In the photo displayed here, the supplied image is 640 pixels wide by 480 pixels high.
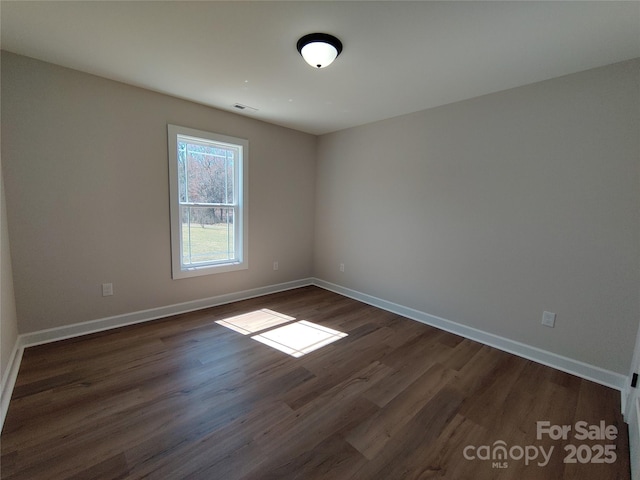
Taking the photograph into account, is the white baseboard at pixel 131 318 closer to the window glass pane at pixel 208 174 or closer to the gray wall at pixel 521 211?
the window glass pane at pixel 208 174

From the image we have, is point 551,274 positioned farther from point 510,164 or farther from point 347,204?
point 347,204

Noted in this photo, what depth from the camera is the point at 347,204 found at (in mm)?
4008

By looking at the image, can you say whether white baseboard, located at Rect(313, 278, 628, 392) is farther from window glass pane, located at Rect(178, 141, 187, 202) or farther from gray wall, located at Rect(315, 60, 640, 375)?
window glass pane, located at Rect(178, 141, 187, 202)

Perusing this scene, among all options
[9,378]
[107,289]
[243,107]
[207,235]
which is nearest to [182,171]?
[207,235]

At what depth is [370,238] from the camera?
3.75 m

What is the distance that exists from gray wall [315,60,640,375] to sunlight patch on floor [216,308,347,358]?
119 cm

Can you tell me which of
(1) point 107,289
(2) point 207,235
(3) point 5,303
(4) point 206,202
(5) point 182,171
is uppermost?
(5) point 182,171

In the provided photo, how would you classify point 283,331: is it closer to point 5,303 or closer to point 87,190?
point 5,303

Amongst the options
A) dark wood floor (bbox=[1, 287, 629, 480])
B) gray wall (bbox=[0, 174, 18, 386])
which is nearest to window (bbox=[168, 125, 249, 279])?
dark wood floor (bbox=[1, 287, 629, 480])

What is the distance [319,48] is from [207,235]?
8.25ft

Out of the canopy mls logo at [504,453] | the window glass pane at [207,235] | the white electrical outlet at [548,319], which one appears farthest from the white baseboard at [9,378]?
the white electrical outlet at [548,319]

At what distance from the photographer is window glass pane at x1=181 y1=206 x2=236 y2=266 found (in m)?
3.28

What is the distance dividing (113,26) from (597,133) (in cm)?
358

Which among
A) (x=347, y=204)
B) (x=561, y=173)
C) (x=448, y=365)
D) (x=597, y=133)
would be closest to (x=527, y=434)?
(x=448, y=365)
